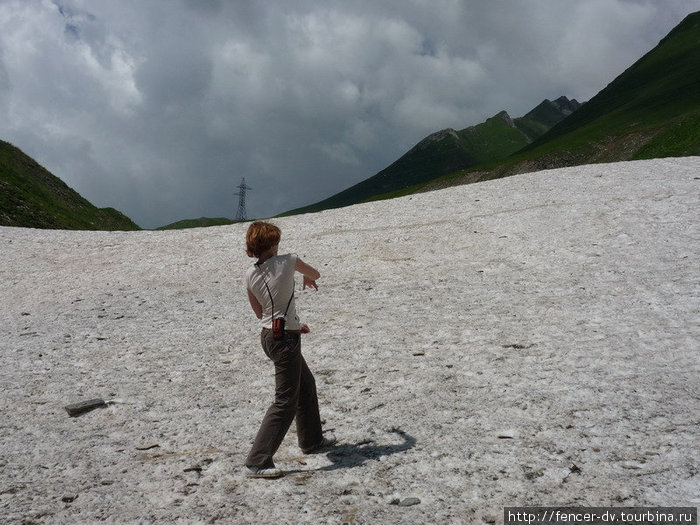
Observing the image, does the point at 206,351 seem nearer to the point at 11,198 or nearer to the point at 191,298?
the point at 191,298

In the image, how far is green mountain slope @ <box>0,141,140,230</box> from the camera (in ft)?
143

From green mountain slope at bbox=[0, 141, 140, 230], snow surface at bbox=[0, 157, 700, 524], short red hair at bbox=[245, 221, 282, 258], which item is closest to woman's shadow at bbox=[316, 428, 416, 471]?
snow surface at bbox=[0, 157, 700, 524]

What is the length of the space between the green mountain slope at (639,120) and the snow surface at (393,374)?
52.3 metres

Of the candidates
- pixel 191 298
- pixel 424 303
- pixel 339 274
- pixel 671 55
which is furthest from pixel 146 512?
pixel 671 55

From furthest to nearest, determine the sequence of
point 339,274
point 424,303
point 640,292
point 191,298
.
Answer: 1. point 339,274
2. point 191,298
3. point 424,303
4. point 640,292

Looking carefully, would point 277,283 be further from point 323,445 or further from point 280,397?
point 323,445

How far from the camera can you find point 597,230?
1848 centimetres

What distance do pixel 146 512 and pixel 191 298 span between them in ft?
37.0

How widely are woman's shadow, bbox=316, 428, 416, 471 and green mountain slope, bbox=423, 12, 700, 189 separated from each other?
62517 millimetres

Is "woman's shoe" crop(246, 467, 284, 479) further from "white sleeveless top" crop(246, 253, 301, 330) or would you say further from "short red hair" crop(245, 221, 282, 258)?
"short red hair" crop(245, 221, 282, 258)

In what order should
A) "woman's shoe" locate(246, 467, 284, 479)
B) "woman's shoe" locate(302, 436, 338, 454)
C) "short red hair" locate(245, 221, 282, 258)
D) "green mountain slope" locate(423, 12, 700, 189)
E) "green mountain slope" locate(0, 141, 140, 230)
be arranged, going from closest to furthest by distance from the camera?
"woman's shoe" locate(246, 467, 284, 479) → "short red hair" locate(245, 221, 282, 258) → "woman's shoe" locate(302, 436, 338, 454) → "green mountain slope" locate(0, 141, 140, 230) → "green mountain slope" locate(423, 12, 700, 189)

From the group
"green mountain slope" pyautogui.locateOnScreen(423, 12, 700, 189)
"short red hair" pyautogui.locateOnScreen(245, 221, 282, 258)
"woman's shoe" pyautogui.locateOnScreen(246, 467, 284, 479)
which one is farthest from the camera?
"green mountain slope" pyautogui.locateOnScreen(423, 12, 700, 189)

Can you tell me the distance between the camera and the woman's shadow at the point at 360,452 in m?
6.78

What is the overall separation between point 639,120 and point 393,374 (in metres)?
127
